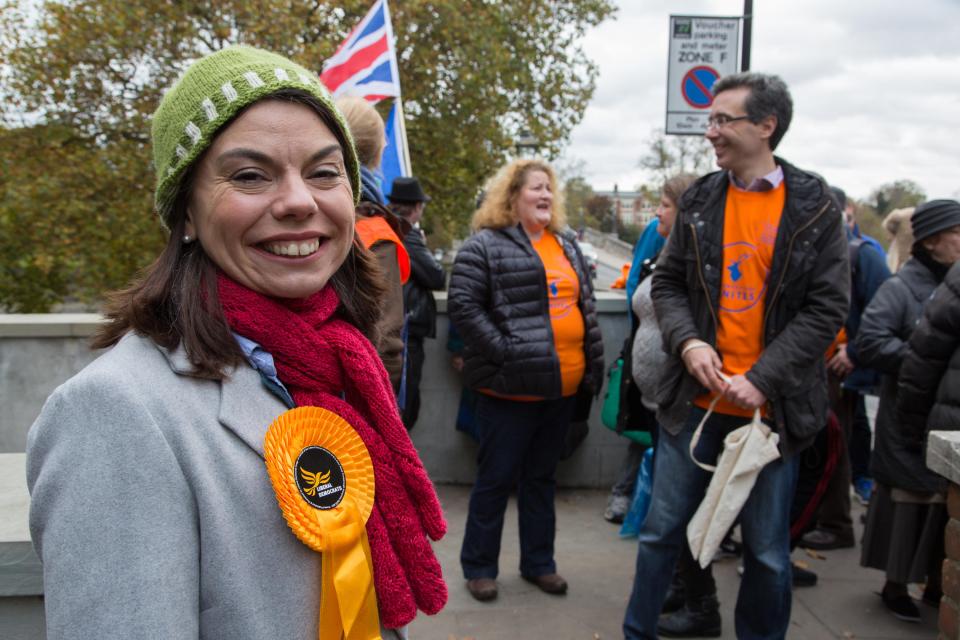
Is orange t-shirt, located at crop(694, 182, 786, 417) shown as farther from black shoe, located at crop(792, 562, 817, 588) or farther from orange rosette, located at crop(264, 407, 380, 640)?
orange rosette, located at crop(264, 407, 380, 640)

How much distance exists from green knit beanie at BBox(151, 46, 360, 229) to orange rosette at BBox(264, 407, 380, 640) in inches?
17.0

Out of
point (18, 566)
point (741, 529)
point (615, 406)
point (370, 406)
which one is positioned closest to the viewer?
point (370, 406)

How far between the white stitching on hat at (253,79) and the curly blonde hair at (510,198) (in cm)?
291

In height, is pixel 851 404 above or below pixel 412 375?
below

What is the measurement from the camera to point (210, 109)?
4.15ft

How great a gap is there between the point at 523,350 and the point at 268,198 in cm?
271

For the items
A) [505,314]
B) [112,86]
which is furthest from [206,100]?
[112,86]

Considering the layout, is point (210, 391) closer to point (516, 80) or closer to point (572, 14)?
point (516, 80)

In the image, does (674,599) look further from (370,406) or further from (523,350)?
(370,406)

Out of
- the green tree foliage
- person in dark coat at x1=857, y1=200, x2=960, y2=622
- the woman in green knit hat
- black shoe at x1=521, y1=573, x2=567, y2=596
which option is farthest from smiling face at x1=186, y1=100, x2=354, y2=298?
the green tree foliage

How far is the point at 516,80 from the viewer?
44.3 ft

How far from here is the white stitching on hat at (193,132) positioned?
1267 mm

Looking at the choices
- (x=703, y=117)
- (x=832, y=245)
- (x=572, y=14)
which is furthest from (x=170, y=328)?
(x=572, y=14)

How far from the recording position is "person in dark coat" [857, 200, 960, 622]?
3.81m
